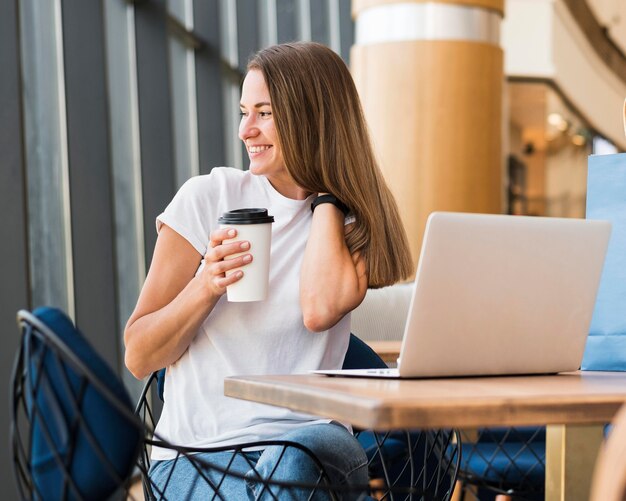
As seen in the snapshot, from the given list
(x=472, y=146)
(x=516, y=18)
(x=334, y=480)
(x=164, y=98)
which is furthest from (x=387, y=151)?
(x=516, y=18)

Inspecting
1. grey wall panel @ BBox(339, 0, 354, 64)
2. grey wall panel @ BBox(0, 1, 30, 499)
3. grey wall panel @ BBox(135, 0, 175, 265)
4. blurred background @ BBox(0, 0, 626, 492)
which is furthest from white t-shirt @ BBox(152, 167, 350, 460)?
grey wall panel @ BBox(339, 0, 354, 64)

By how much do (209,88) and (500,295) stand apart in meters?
3.97

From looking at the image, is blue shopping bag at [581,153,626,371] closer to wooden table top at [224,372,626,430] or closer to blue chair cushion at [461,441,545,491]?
wooden table top at [224,372,626,430]

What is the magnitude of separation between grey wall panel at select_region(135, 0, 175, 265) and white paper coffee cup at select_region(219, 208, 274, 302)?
2.79m

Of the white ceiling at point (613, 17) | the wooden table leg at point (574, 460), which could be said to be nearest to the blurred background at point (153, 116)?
A: the wooden table leg at point (574, 460)

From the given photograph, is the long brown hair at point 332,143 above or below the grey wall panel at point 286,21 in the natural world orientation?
below

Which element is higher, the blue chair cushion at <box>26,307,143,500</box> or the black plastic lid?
the black plastic lid

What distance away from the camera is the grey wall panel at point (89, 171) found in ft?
11.7

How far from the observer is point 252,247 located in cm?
151

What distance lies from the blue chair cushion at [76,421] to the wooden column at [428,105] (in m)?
4.12

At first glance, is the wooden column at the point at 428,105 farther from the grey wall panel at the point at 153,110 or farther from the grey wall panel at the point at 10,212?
the grey wall panel at the point at 10,212

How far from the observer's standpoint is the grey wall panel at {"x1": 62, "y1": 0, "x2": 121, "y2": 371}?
356 cm

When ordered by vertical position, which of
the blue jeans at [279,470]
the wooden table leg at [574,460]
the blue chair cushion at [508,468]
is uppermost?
the blue jeans at [279,470]

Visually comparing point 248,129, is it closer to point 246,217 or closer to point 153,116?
point 246,217
